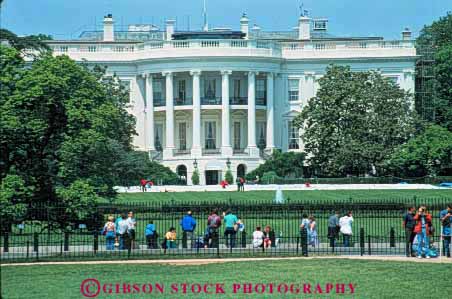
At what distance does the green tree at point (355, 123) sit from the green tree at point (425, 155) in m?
1.54

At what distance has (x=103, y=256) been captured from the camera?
44.6m

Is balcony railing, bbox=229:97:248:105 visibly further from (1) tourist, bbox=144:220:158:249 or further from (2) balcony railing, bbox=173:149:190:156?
(1) tourist, bbox=144:220:158:249

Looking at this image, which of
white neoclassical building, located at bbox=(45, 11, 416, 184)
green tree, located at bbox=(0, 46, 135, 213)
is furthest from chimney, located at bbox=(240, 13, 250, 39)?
green tree, located at bbox=(0, 46, 135, 213)

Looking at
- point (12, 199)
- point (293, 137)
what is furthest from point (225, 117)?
point (12, 199)

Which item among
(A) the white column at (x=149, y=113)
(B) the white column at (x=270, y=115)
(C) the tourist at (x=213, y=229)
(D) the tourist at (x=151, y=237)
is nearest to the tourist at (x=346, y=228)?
(C) the tourist at (x=213, y=229)

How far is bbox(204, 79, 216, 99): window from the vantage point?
10925 cm

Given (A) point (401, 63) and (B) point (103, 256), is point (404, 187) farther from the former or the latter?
(B) point (103, 256)

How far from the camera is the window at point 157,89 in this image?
364ft

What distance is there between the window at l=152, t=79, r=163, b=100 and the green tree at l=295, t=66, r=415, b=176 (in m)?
15.7

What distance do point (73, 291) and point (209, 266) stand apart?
6723mm

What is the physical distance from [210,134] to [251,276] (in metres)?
71.8

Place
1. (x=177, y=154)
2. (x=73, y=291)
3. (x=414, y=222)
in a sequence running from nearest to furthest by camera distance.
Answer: (x=73, y=291)
(x=414, y=222)
(x=177, y=154)

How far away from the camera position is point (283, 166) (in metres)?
99.4

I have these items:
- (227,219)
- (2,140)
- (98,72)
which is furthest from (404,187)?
(2,140)
